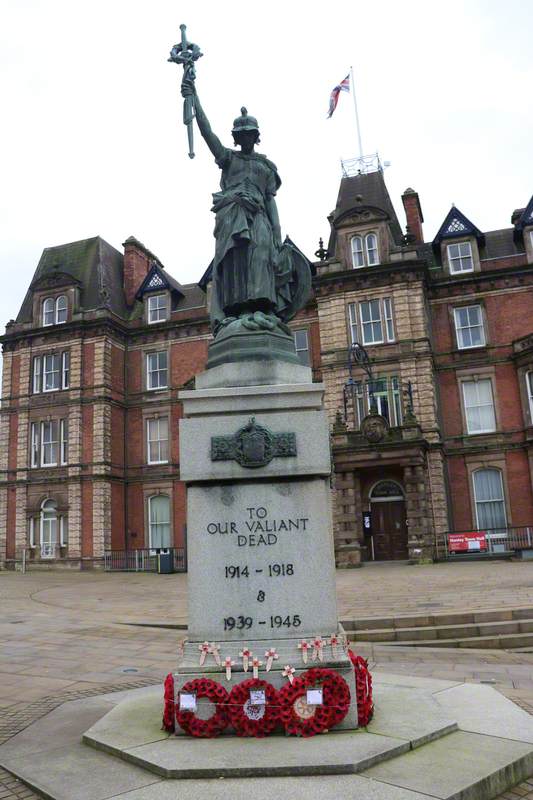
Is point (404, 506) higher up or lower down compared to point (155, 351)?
lower down

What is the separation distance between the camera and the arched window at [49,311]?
37.4m

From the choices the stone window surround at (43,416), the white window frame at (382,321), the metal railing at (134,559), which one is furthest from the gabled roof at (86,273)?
the white window frame at (382,321)

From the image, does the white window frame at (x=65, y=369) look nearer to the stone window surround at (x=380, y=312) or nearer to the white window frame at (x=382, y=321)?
the stone window surround at (x=380, y=312)

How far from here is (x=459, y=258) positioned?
107 ft

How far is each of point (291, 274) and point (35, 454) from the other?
32019mm

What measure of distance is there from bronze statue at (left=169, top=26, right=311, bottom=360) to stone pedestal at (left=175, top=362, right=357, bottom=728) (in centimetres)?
111

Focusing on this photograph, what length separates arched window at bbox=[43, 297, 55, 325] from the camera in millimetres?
37375

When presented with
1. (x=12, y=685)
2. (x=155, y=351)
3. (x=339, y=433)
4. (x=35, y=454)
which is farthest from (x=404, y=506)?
(x=12, y=685)

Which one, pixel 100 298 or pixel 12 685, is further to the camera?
pixel 100 298

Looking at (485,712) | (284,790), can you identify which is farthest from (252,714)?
(485,712)

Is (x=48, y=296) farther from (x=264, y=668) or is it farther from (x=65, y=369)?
(x=264, y=668)

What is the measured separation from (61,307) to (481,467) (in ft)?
81.7

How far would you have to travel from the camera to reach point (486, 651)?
986cm

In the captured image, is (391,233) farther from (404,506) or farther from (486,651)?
(486,651)
